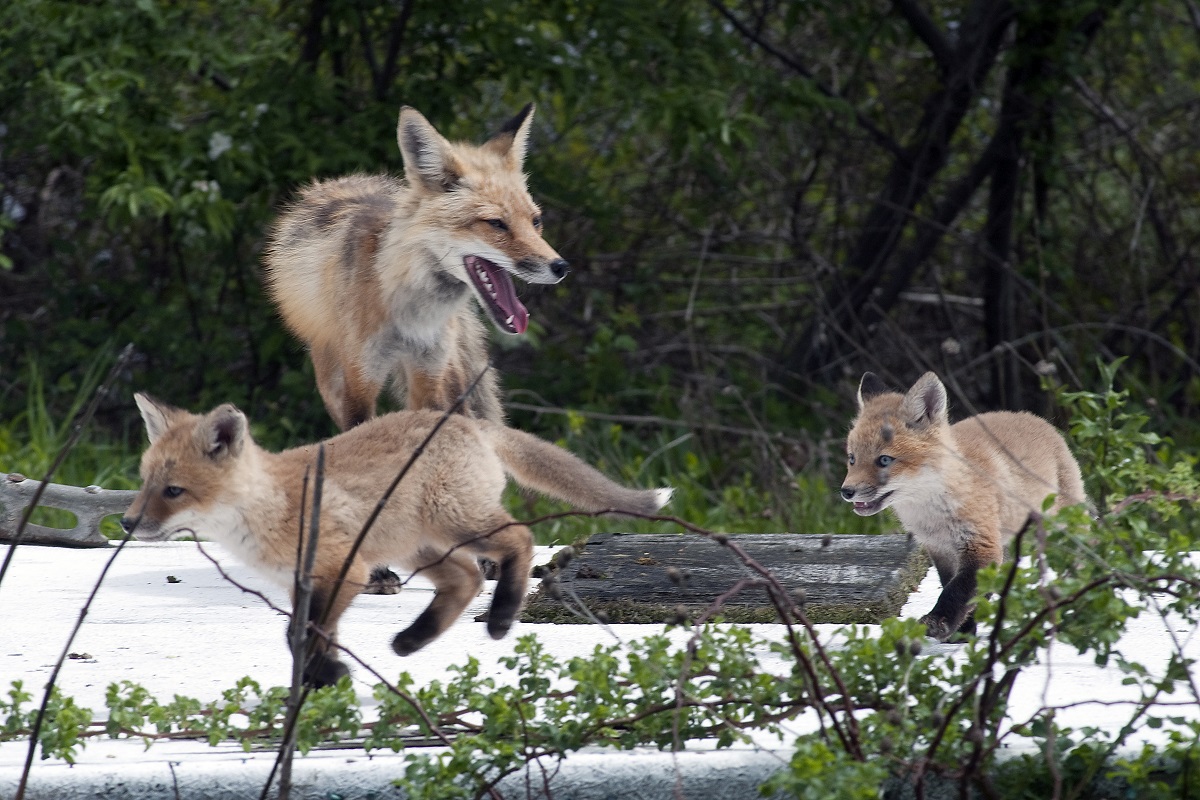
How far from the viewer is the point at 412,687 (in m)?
3.39

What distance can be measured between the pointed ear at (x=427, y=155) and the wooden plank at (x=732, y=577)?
4.68 feet

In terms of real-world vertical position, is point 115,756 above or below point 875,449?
below

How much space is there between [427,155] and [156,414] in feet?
5.98

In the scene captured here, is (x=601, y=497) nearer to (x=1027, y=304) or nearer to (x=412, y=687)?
(x=412, y=687)

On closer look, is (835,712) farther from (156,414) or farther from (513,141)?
(513,141)

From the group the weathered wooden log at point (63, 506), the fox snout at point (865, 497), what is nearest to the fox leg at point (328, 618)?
the fox snout at point (865, 497)

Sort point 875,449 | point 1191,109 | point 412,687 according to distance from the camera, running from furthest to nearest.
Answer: point 1191,109, point 875,449, point 412,687

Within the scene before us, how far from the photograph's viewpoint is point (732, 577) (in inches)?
171

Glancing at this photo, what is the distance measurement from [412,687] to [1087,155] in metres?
7.29

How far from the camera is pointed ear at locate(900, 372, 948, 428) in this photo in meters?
4.08

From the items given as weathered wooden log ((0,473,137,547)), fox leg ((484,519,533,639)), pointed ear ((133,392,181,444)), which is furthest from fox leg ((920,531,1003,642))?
weathered wooden log ((0,473,137,547))

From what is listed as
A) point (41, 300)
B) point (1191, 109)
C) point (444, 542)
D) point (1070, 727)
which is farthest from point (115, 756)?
point (1191, 109)

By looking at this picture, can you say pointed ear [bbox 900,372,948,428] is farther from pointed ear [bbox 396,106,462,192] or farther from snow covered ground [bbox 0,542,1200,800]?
pointed ear [bbox 396,106,462,192]

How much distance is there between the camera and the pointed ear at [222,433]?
11.2ft
